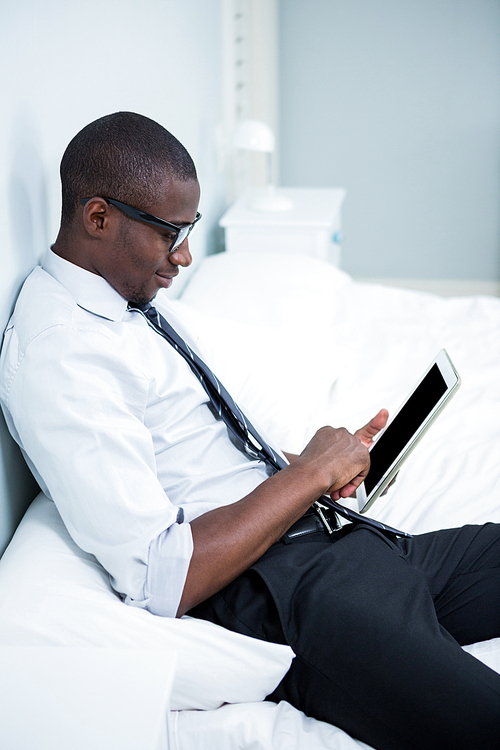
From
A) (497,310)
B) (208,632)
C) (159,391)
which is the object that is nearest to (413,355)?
(497,310)

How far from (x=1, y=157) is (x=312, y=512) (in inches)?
26.9

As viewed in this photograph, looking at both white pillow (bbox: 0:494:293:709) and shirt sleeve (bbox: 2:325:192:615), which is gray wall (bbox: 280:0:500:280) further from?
white pillow (bbox: 0:494:293:709)

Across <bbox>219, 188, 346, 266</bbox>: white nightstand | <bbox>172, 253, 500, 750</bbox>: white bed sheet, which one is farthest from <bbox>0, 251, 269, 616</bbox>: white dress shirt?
<bbox>219, 188, 346, 266</bbox>: white nightstand

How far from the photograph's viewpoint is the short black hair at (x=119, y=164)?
905mm

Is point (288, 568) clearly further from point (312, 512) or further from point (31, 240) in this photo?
point (31, 240)

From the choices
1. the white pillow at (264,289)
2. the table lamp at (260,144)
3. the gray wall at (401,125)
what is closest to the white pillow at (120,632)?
the white pillow at (264,289)

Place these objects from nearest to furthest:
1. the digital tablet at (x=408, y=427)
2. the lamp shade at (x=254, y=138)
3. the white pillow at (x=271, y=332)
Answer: the digital tablet at (x=408, y=427) → the white pillow at (x=271, y=332) → the lamp shade at (x=254, y=138)

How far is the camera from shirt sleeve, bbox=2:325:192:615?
2.59 feet

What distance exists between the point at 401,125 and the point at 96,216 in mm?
2760

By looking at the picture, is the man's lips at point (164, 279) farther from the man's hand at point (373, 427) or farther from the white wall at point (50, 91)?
the man's hand at point (373, 427)

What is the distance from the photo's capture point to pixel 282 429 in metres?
1.36

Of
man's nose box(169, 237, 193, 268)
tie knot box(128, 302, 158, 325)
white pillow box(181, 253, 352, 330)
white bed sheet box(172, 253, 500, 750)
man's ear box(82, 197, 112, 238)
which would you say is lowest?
white bed sheet box(172, 253, 500, 750)

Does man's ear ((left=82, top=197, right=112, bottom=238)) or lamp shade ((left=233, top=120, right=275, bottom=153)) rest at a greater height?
lamp shade ((left=233, top=120, right=275, bottom=153))

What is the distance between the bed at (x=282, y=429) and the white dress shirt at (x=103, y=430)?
0.20 feet
